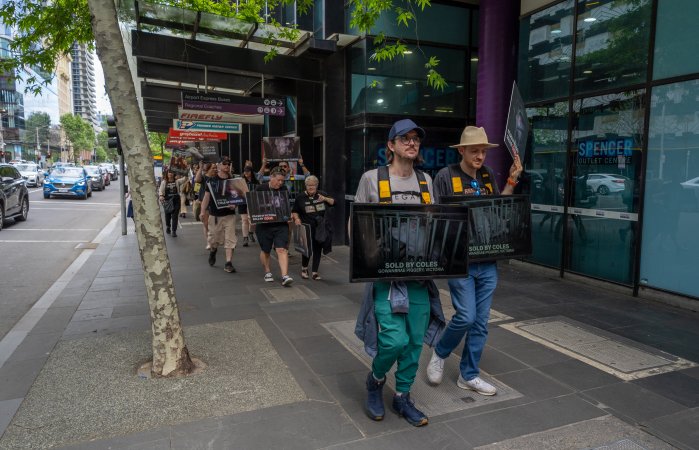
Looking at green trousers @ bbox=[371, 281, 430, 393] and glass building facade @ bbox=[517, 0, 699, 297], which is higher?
glass building facade @ bbox=[517, 0, 699, 297]

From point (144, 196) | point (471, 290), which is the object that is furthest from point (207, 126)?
point (471, 290)

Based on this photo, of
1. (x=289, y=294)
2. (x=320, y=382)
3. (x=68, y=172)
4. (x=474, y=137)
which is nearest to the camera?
(x=474, y=137)

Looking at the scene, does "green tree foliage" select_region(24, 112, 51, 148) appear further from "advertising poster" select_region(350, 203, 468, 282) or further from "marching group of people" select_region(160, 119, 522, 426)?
"advertising poster" select_region(350, 203, 468, 282)

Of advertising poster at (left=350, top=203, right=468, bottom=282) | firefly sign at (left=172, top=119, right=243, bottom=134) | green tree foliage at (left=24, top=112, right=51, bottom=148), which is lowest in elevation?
advertising poster at (left=350, top=203, right=468, bottom=282)

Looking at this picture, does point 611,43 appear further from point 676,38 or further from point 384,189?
point 384,189

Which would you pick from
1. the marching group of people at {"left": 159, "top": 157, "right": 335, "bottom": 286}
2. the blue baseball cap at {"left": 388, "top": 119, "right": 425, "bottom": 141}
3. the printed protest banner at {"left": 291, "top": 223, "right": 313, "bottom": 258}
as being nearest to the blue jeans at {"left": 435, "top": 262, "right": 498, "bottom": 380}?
the blue baseball cap at {"left": 388, "top": 119, "right": 425, "bottom": 141}

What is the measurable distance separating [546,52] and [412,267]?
23.1ft

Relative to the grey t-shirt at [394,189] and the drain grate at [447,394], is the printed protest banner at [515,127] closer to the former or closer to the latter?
the grey t-shirt at [394,189]

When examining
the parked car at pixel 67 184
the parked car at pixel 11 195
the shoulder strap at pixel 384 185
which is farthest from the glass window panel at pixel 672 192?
the parked car at pixel 67 184

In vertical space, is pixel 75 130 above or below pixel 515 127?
above

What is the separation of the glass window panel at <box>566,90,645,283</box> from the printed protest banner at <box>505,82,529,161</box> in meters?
3.82

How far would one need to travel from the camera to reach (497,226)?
382 cm

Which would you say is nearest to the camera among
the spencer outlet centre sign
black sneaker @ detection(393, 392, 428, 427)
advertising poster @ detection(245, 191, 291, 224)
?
black sneaker @ detection(393, 392, 428, 427)

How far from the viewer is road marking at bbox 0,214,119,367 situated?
16.6ft
